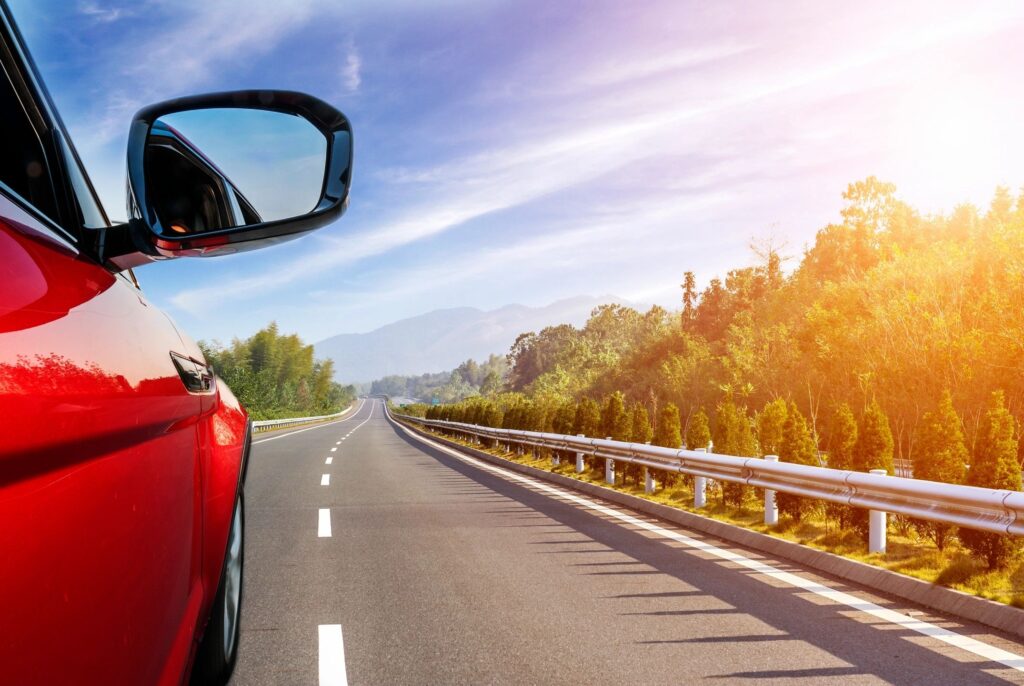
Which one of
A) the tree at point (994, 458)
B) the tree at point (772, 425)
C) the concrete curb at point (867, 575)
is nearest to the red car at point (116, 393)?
the concrete curb at point (867, 575)

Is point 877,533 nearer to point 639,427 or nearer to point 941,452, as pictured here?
point 941,452

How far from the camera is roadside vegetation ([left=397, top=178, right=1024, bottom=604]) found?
26.7ft

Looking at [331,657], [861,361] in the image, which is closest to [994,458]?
[331,657]

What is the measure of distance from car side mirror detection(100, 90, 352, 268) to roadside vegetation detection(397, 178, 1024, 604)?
18.5 ft

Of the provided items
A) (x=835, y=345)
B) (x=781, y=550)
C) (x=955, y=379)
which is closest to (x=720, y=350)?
(x=835, y=345)

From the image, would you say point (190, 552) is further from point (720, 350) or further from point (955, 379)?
point (720, 350)

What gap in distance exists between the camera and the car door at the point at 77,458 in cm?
104

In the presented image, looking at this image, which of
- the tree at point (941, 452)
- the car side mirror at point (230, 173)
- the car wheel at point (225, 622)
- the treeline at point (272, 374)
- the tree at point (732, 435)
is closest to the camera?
the car side mirror at point (230, 173)

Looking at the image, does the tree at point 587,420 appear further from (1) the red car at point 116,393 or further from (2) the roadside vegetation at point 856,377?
(1) the red car at point 116,393

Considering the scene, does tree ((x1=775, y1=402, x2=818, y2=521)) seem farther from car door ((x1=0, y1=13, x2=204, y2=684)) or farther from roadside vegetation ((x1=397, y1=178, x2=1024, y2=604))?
car door ((x1=0, y1=13, x2=204, y2=684))

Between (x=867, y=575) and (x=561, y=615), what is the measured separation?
280cm

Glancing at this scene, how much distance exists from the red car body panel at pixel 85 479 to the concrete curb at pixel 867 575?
535 cm

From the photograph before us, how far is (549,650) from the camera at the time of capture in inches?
192

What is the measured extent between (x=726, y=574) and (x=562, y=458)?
13.3m
